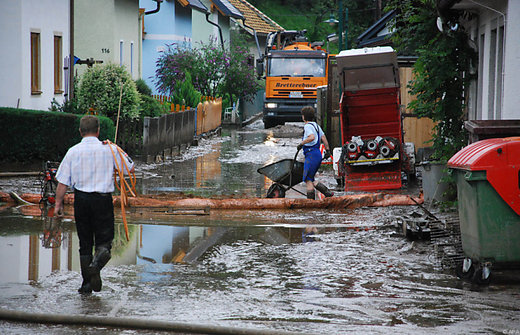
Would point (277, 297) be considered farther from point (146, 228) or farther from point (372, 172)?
point (372, 172)

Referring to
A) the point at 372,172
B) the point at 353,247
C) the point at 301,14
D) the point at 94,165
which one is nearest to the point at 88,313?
the point at 94,165

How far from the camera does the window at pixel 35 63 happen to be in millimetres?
20750

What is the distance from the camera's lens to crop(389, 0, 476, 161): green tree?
13.4m

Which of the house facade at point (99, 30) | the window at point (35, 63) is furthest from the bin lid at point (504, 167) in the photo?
the house facade at point (99, 30)

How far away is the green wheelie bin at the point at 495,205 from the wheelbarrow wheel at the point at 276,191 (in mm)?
6387

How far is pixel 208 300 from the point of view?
23.1 ft

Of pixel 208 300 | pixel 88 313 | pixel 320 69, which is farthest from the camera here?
pixel 320 69

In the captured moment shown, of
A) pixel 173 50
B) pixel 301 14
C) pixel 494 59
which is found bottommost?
pixel 494 59

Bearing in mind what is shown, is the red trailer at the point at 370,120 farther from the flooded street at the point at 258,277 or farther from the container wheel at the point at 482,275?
the container wheel at the point at 482,275

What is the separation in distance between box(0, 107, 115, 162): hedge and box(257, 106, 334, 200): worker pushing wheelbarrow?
5450 millimetres

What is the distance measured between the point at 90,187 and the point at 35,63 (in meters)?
14.5

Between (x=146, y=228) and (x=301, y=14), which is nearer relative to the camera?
(x=146, y=228)

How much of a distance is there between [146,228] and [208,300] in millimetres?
4302

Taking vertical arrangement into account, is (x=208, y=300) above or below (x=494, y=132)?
below
